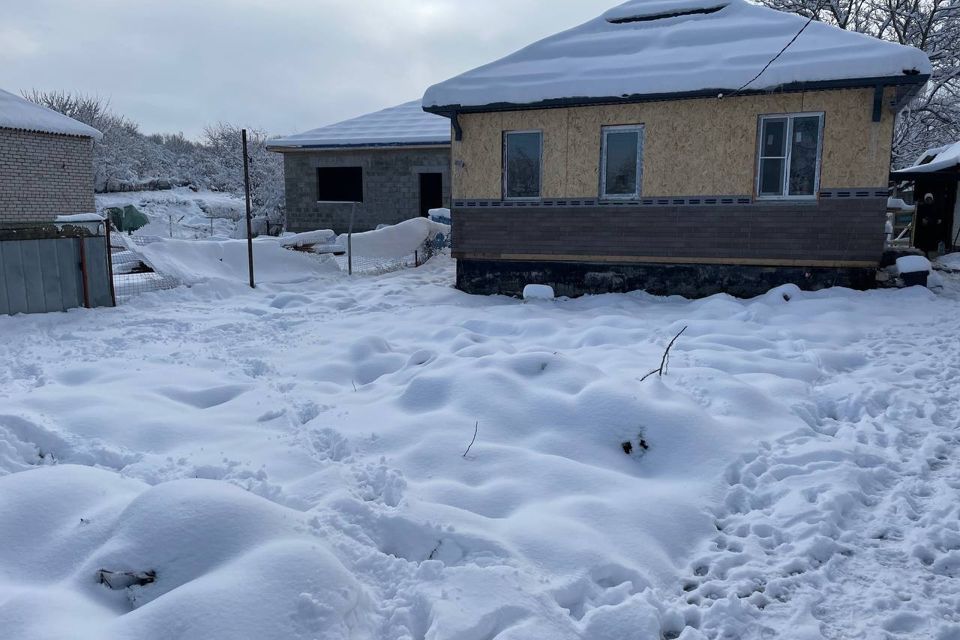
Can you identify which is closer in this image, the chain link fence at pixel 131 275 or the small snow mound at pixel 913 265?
the small snow mound at pixel 913 265

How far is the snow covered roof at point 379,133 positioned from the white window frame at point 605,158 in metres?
8.70

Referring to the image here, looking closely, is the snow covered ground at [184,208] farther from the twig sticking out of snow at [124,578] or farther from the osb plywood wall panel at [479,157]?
the twig sticking out of snow at [124,578]

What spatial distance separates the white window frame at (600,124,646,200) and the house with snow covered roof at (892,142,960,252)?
9.30 meters

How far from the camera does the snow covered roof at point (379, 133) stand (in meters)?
19.4

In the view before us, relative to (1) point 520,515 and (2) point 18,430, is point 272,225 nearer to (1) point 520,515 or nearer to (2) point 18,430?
(2) point 18,430

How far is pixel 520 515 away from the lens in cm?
365

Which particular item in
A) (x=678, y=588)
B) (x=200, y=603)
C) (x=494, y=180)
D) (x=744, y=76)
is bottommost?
(x=678, y=588)

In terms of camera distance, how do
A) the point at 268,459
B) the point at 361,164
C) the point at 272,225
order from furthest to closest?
the point at 272,225, the point at 361,164, the point at 268,459

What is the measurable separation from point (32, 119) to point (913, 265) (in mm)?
20678

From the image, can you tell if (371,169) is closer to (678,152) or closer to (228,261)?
(228,261)

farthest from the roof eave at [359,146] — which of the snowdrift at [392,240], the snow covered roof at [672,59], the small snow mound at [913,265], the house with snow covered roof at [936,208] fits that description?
the small snow mound at [913,265]

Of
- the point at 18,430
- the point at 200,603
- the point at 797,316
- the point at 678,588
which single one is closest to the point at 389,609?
the point at 200,603

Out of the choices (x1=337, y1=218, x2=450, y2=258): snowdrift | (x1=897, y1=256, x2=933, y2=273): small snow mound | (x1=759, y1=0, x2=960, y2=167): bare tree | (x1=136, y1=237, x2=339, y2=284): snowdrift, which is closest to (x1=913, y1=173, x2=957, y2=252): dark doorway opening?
(x1=759, y1=0, x2=960, y2=167): bare tree

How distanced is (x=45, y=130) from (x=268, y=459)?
18429 mm
